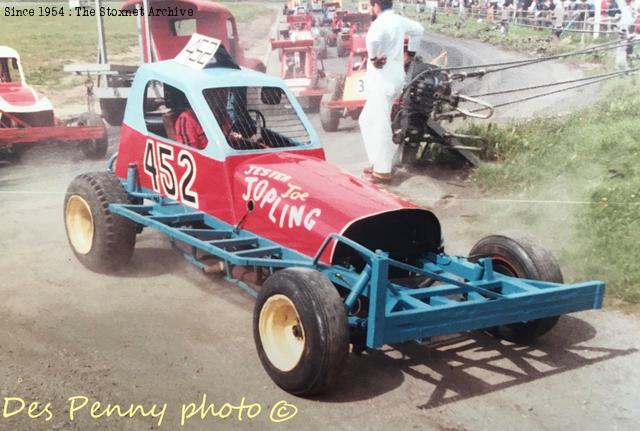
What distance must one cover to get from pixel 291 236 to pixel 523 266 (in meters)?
1.50

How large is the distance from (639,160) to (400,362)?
4.57m

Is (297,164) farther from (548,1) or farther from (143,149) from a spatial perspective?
(548,1)

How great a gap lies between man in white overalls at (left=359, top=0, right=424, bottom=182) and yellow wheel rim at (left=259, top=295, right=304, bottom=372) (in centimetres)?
451

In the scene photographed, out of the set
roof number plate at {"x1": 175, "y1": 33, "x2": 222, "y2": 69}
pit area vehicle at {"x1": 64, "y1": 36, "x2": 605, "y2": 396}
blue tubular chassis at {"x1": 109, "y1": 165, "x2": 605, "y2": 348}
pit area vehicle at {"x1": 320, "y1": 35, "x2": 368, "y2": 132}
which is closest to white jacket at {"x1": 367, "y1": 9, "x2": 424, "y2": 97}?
pit area vehicle at {"x1": 64, "y1": 36, "x2": 605, "y2": 396}

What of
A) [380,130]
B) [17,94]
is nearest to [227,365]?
[380,130]

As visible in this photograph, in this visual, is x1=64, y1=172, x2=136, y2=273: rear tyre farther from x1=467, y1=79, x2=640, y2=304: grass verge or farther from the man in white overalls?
x1=467, y1=79, x2=640, y2=304: grass verge

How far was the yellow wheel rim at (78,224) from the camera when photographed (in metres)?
6.21

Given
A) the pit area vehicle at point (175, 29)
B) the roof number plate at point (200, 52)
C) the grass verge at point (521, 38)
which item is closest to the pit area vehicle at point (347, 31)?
the pit area vehicle at point (175, 29)

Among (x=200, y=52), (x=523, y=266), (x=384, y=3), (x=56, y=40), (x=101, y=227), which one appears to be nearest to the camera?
(x=523, y=266)

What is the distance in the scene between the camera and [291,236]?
15.9ft

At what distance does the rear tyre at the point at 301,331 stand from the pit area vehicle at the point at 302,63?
10.3 m

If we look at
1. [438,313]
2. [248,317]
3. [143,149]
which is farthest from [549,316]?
[143,149]

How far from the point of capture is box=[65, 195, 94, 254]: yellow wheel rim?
621cm

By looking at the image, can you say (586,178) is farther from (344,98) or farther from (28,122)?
(28,122)
